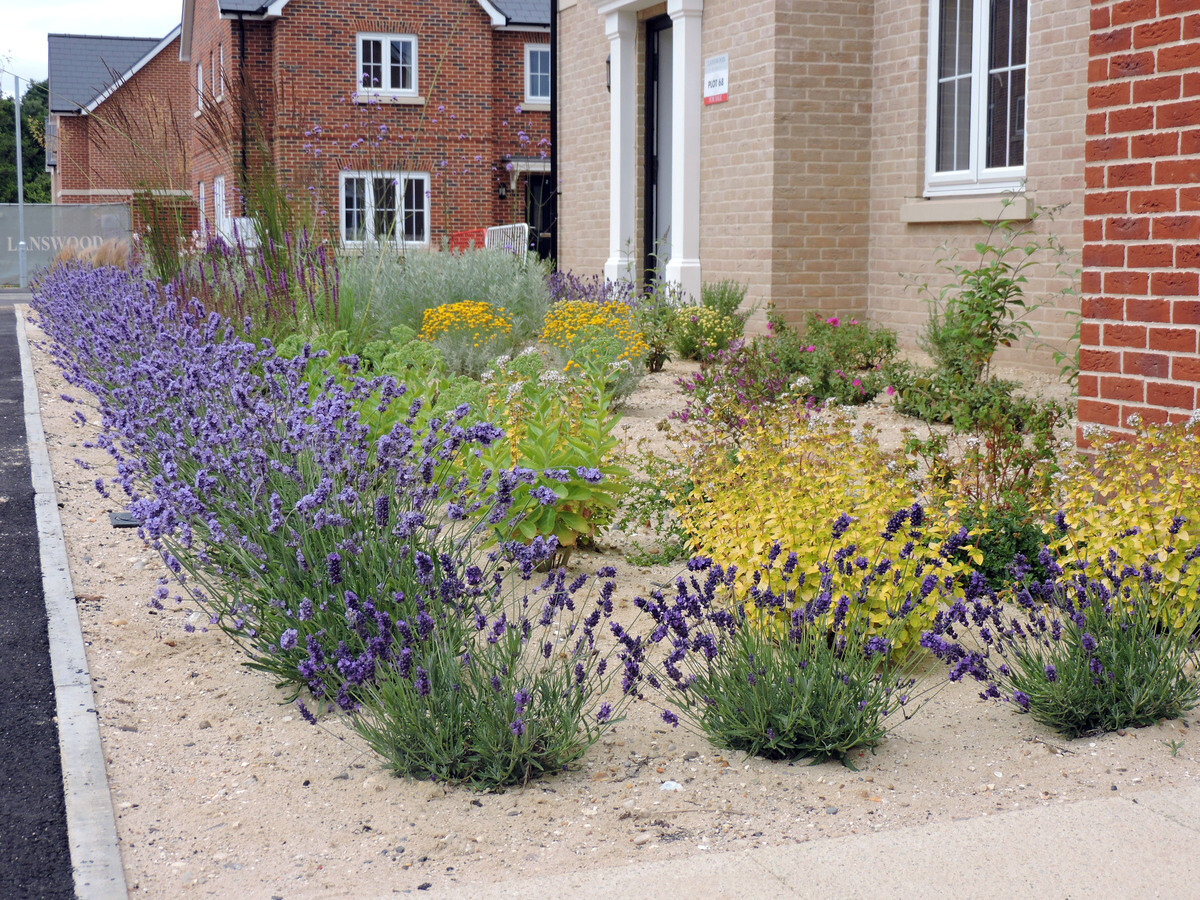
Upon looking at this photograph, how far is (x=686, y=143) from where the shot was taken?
1240 centimetres

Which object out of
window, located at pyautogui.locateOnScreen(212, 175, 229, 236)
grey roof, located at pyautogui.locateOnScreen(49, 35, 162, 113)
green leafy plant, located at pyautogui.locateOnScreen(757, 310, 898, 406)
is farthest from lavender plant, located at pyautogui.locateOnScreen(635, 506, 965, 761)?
grey roof, located at pyautogui.locateOnScreen(49, 35, 162, 113)

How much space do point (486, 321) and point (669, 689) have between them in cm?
610

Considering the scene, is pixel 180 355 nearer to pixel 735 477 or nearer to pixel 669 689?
pixel 735 477

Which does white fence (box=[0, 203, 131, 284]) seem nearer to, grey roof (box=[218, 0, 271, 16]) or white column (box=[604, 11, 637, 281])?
grey roof (box=[218, 0, 271, 16])

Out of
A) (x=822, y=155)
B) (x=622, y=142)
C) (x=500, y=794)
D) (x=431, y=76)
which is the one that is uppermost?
(x=431, y=76)

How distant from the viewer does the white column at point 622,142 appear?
1372 cm

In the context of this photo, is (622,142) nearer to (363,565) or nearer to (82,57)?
(363,565)

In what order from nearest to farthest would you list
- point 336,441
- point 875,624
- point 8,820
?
point 8,820
point 875,624
point 336,441

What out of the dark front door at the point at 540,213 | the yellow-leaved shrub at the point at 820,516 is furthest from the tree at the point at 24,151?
the yellow-leaved shrub at the point at 820,516

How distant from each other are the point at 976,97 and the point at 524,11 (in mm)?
19006

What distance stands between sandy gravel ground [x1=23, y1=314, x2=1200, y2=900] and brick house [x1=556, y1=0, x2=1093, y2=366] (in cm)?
646

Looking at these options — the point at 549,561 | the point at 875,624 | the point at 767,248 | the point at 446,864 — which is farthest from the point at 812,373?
the point at 446,864

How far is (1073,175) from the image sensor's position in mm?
8945

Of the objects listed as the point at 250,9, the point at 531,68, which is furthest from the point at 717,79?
the point at 250,9
